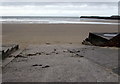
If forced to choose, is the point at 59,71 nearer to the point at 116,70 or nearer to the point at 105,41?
the point at 116,70

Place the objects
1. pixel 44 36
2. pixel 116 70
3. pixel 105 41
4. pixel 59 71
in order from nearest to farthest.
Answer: pixel 59 71 → pixel 116 70 → pixel 105 41 → pixel 44 36

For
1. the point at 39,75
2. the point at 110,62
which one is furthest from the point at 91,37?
the point at 39,75

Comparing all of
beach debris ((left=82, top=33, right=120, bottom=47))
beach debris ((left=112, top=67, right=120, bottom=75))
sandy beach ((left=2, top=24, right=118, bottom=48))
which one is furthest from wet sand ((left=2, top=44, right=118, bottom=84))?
sandy beach ((left=2, top=24, right=118, bottom=48))

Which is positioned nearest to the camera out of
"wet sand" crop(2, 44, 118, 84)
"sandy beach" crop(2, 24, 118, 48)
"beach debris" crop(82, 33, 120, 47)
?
"wet sand" crop(2, 44, 118, 84)

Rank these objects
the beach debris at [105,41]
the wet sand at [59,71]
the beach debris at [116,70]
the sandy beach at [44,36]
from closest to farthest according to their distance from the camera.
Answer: the wet sand at [59,71] → the beach debris at [116,70] → the beach debris at [105,41] → the sandy beach at [44,36]

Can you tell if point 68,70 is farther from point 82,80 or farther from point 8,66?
point 8,66

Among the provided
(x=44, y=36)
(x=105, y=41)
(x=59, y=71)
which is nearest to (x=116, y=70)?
(x=59, y=71)

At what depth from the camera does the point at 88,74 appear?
5.41 m

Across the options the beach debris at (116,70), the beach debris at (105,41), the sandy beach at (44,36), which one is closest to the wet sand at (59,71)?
the beach debris at (116,70)

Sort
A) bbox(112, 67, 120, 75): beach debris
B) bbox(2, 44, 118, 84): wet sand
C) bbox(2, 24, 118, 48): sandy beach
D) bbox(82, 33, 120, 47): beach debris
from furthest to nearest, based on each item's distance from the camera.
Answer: bbox(2, 24, 118, 48): sandy beach, bbox(82, 33, 120, 47): beach debris, bbox(112, 67, 120, 75): beach debris, bbox(2, 44, 118, 84): wet sand

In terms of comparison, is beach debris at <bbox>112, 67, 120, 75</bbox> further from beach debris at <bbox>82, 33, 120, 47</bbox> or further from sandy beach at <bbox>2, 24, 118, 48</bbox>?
sandy beach at <bbox>2, 24, 118, 48</bbox>

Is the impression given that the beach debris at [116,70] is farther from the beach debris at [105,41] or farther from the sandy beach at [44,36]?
the sandy beach at [44,36]

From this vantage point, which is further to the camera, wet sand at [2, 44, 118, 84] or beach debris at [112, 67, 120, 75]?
beach debris at [112, 67, 120, 75]

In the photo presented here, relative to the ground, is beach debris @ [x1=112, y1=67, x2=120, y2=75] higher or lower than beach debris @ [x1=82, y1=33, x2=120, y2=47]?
lower
